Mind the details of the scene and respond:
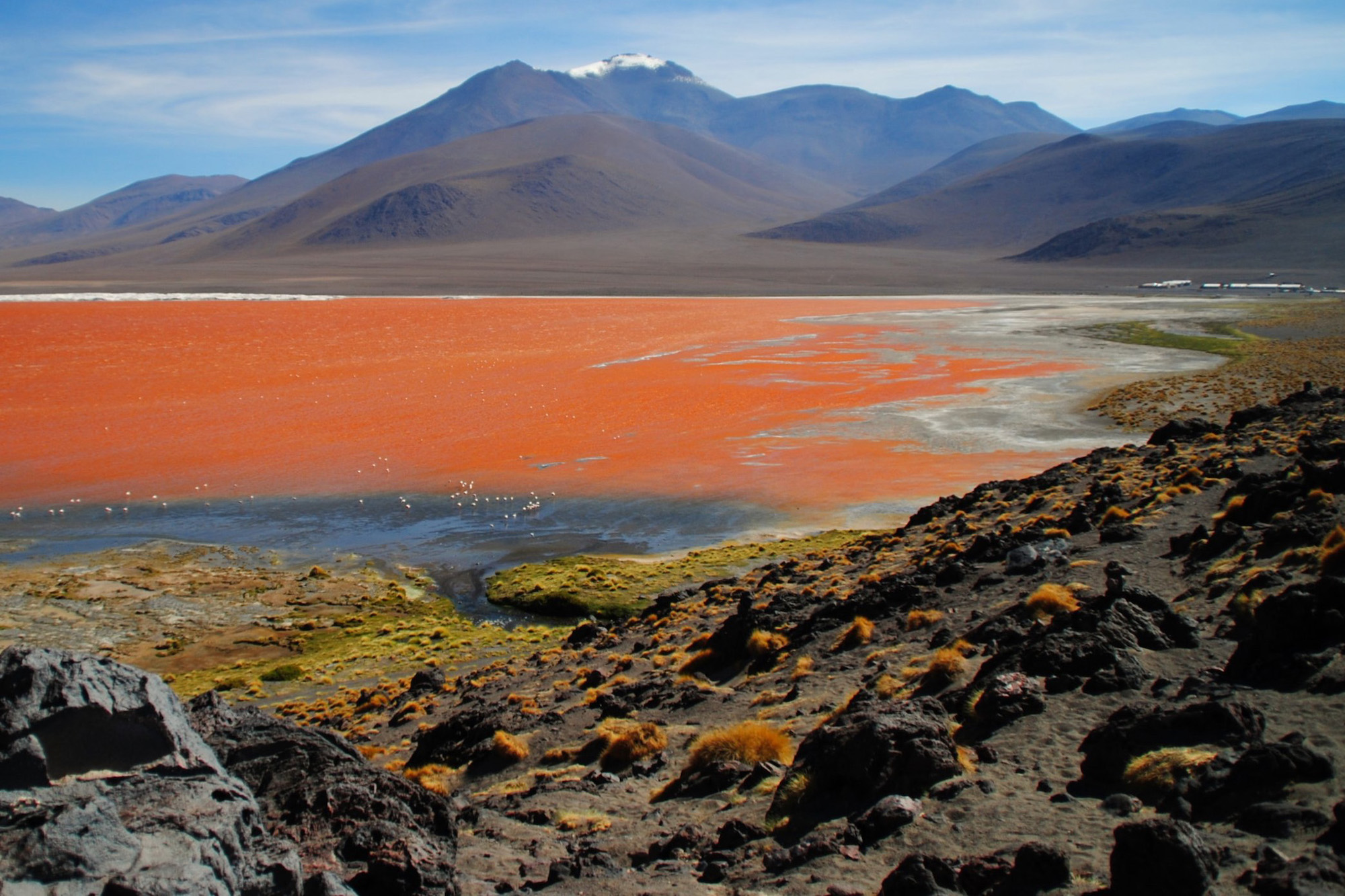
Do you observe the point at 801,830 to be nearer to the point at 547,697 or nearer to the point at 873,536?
the point at 547,697

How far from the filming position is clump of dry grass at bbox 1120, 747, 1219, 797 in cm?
588

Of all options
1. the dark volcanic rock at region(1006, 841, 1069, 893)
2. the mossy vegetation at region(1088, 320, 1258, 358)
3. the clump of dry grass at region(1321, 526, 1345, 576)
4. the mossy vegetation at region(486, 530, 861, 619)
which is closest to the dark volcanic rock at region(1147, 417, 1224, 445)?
the mossy vegetation at region(486, 530, 861, 619)

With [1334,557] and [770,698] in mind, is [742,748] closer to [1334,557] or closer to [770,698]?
[770,698]

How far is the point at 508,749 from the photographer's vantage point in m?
9.13

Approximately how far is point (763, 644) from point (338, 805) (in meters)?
A: 6.25

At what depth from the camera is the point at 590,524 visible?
21.4 metres

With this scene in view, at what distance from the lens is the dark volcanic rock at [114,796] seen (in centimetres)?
423

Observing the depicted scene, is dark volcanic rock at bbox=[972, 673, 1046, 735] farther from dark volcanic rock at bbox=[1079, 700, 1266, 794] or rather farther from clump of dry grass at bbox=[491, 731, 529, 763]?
clump of dry grass at bbox=[491, 731, 529, 763]

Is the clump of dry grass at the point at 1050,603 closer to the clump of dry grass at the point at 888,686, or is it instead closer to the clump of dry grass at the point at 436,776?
the clump of dry grass at the point at 888,686

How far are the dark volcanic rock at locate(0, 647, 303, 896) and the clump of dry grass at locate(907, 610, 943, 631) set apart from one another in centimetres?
766

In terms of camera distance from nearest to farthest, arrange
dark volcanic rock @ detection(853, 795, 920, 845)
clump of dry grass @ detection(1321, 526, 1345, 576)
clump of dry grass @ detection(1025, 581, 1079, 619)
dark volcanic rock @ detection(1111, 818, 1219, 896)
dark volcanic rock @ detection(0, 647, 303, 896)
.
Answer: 1. dark volcanic rock @ detection(0, 647, 303, 896)
2. dark volcanic rock @ detection(1111, 818, 1219, 896)
3. dark volcanic rock @ detection(853, 795, 920, 845)
4. clump of dry grass @ detection(1321, 526, 1345, 576)
5. clump of dry grass @ detection(1025, 581, 1079, 619)

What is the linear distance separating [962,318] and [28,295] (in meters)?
80.3

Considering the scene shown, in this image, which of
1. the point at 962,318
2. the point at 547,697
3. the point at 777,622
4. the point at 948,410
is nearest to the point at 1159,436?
the point at 948,410

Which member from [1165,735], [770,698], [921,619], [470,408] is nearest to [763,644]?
[770,698]
